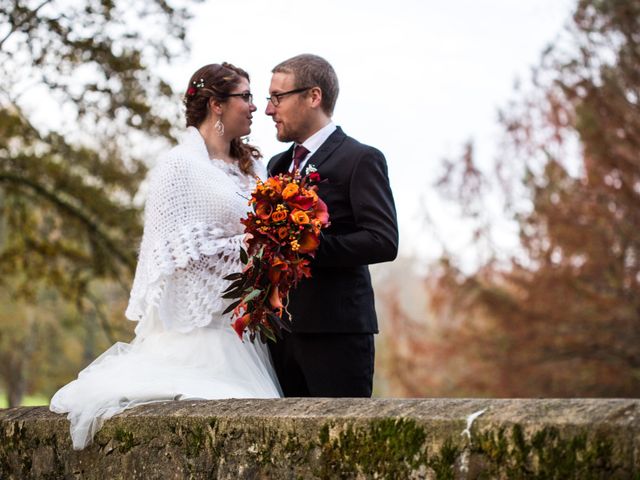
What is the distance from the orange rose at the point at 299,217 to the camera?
3.84 m

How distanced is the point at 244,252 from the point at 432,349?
15.9 m

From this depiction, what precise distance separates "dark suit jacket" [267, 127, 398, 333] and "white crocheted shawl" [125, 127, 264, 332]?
38 centimetres

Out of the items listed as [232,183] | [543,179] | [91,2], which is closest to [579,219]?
[543,179]

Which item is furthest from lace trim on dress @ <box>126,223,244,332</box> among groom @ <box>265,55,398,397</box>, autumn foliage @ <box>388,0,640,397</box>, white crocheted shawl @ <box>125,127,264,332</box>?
autumn foliage @ <box>388,0,640,397</box>

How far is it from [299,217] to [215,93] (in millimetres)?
1312

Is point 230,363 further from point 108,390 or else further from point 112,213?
point 112,213

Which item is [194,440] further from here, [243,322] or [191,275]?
[191,275]

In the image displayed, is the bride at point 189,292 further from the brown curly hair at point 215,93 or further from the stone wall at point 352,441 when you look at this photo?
the stone wall at point 352,441

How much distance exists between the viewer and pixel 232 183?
4.73 m

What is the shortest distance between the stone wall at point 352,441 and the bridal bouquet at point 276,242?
1.58ft

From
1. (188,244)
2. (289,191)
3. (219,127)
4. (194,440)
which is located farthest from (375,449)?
(219,127)

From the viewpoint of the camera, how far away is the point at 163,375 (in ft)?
14.0

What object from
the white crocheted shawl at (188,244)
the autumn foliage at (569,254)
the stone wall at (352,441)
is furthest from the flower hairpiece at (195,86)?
the autumn foliage at (569,254)

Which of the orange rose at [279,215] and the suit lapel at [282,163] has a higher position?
the suit lapel at [282,163]
